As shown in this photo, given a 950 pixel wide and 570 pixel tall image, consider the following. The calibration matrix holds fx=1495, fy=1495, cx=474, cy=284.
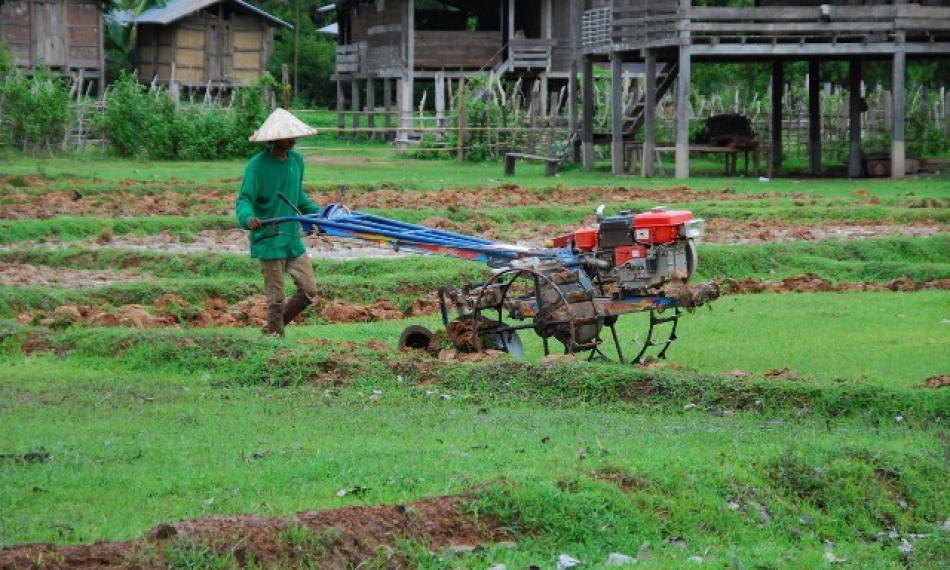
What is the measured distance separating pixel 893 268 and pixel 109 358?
12.0 metres

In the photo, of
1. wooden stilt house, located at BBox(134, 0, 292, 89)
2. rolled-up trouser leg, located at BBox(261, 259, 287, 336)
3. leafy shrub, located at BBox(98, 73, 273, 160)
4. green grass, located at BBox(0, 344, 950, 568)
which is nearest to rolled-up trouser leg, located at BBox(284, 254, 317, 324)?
rolled-up trouser leg, located at BBox(261, 259, 287, 336)

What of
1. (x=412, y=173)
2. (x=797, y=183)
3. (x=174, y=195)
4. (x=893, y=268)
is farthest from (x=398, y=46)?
(x=893, y=268)

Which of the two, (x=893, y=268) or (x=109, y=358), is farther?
(x=893, y=268)

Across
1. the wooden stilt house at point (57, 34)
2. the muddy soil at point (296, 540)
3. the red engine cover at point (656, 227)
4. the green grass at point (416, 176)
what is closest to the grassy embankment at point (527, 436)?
the muddy soil at point (296, 540)

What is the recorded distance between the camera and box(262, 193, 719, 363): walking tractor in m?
12.5

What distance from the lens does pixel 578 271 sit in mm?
12781

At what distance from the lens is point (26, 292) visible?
681 inches

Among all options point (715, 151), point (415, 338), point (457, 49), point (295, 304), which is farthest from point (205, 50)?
point (415, 338)

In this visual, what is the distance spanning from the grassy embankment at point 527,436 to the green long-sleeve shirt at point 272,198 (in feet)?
2.72

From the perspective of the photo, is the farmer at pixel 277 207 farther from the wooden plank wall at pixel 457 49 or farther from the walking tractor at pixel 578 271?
the wooden plank wall at pixel 457 49

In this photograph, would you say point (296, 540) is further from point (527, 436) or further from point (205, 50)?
point (205, 50)

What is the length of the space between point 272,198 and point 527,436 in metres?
4.50

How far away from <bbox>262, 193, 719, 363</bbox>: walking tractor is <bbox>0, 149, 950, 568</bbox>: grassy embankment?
62cm

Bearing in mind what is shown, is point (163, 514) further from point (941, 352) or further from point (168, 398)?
point (941, 352)
